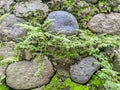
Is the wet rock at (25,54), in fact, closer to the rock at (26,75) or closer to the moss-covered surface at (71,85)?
the rock at (26,75)

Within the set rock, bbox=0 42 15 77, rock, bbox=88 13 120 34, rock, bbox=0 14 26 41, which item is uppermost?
rock, bbox=0 14 26 41

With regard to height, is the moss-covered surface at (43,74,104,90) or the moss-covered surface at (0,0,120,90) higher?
the moss-covered surface at (0,0,120,90)

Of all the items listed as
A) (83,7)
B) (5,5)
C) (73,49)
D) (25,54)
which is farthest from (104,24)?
(5,5)

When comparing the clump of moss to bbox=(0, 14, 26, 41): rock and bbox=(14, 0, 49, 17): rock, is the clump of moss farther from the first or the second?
bbox=(0, 14, 26, 41): rock

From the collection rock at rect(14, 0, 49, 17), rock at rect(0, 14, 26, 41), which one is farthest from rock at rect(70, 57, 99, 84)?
rock at rect(14, 0, 49, 17)

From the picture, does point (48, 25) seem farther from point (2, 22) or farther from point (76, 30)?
point (2, 22)

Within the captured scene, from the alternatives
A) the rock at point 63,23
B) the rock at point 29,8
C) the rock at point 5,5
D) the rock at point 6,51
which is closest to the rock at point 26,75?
the rock at point 6,51

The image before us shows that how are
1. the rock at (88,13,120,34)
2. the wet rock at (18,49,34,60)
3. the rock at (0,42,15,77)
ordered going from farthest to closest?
the rock at (88,13,120,34) → the rock at (0,42,15,77) → the wet rock at (18,49,34,60)
